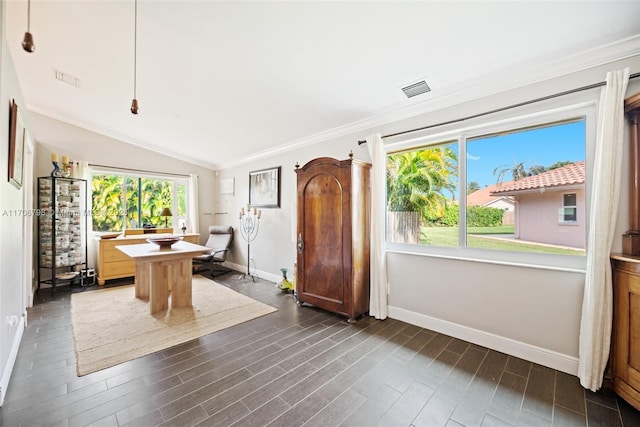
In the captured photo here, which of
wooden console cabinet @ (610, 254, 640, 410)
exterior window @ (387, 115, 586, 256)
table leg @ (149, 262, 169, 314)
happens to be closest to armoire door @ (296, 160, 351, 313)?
exterior window @ (387, 115, 586, 256)

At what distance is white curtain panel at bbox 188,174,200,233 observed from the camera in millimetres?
6066

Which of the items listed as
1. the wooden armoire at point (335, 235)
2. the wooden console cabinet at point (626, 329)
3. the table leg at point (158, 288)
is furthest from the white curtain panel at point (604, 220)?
the table leg at point (158, 288)

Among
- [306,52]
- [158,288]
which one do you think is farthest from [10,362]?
[306,52]

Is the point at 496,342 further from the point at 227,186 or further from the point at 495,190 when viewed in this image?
the point at 227,186

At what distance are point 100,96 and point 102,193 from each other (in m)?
2.23

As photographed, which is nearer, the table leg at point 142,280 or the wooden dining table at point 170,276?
the wooden dining table at point 170,276

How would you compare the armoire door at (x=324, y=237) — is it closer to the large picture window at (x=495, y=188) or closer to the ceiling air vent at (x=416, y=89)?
the large picture window at (x=495, y=188)

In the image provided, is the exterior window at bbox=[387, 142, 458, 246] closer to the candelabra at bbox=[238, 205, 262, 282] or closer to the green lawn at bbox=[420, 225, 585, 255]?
the green lawn at bbox=[420, 225, 585, 255]

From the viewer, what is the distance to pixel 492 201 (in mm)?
2654

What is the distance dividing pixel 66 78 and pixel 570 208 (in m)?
5.59

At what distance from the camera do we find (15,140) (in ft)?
7.38

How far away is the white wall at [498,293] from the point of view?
6.93ft

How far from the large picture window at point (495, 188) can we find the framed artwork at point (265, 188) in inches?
84.0

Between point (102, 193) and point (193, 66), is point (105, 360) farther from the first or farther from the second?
point (102, 193)
